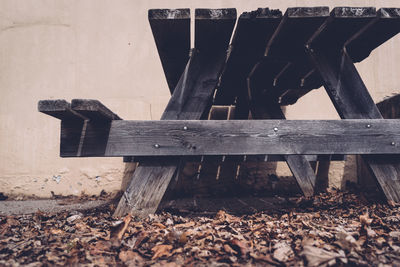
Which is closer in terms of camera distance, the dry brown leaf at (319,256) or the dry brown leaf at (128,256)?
the dry brown leaf at (319,256)

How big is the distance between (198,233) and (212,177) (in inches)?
78.9

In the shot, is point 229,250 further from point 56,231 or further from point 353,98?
point 353,98

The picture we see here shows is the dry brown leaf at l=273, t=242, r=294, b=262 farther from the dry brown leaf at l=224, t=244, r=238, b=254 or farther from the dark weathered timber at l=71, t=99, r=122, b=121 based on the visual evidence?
the dark weathered timber at l=71, t=99, r=122, b=121

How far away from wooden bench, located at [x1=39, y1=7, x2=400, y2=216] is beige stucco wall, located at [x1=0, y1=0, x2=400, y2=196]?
172 centimetres

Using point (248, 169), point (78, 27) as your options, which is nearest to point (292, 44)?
point (248, 169)

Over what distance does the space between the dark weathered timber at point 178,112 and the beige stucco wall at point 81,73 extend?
1739mm

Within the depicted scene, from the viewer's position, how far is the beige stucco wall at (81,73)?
3.43m

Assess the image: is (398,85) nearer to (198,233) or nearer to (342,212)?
(342,212)

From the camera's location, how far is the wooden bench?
5.29ft

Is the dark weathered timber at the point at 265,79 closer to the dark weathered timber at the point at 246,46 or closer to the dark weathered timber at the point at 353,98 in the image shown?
the dark weathered timber at the point at 246,46

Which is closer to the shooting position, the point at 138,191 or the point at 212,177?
the point at 138,191

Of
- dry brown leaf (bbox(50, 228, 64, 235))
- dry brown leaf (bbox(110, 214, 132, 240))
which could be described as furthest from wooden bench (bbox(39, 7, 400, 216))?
dry brown leaf (bbox(50, 228, 64, 235))

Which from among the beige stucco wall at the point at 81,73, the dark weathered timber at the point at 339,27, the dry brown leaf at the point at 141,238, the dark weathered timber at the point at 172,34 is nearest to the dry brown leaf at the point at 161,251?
the dry brown leaf at the point at 141,238

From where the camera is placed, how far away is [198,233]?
1.48m
